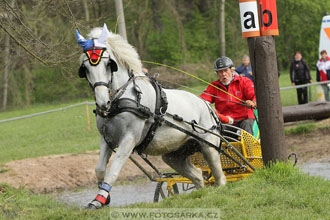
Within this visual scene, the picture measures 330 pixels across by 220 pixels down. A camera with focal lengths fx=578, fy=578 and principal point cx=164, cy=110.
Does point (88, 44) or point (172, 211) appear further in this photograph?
point (88, 44)

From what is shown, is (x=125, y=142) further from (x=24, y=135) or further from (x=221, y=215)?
(x=24, y=135)

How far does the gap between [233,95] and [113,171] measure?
2796 millimetres

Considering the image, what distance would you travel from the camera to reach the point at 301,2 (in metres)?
38.0

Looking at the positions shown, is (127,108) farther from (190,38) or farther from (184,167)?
(190,38)

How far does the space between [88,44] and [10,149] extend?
1044cm

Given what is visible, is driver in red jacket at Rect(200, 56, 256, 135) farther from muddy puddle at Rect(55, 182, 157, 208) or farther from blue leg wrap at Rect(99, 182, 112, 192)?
blue leg wrap at Rect(99, 182, 112, 192)

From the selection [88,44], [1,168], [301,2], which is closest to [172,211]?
[88,44]

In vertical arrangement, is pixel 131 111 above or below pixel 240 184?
above

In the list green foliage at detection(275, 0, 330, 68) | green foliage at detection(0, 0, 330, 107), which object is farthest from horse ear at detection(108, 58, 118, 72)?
green foliage at detection(275, 0, 330, 68)

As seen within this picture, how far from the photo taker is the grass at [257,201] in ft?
17.9

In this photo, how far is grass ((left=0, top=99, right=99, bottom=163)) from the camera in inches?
559

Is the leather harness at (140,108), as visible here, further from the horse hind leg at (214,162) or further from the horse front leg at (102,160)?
the horse hind leg at (214,162)

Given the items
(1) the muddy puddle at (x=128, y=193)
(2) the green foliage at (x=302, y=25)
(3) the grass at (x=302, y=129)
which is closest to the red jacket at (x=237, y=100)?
(1) the muddy puddle at (x=128, y=193)

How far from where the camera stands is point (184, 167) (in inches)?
301
